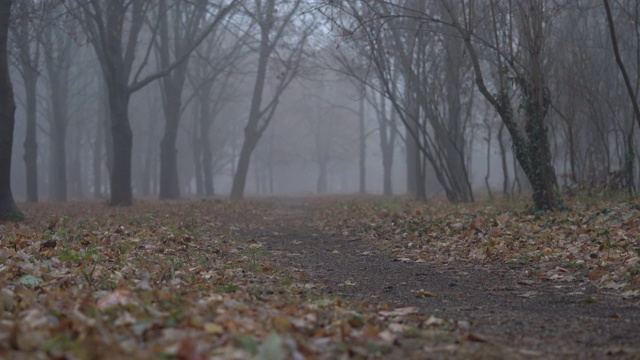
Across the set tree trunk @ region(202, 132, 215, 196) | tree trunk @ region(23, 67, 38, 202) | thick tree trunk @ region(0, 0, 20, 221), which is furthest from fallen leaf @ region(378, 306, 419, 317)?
tree trunk @ region(202, 132, 215, 196)

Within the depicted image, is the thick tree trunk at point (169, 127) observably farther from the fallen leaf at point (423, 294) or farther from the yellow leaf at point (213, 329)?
the yellow leaf at point (213, 329)

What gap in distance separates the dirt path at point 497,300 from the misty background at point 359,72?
17.6 ft

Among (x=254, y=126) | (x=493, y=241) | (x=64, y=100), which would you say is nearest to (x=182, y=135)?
(x=64, y=100)

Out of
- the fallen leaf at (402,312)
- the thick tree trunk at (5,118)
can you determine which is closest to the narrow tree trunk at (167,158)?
the thick tree trunk at (5,118)

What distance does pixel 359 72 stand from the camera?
1031 inches

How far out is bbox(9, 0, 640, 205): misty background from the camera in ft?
53.9

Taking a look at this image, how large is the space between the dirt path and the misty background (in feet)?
→ 17.6

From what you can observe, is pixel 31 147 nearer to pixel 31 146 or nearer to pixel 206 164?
pixel 31 146

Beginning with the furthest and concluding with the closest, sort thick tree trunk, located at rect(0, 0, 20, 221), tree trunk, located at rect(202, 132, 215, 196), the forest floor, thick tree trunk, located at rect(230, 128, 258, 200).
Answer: tree trunk, located at rect(202, 132, 215, 196), thick tree trunk, located at rect(230, 128, 258, 200), thick tree trunk, located at rect(0, 0, 20, 221), the forest floor

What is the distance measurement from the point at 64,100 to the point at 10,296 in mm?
31561

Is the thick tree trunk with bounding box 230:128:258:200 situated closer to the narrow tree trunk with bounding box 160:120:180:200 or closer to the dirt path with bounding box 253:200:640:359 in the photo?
the narrow tree trunk with bounding box 160:120:180:200

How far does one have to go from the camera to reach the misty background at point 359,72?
16422 millimetres

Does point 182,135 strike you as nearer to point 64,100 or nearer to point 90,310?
point 64,100

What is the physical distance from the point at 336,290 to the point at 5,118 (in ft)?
33.0
